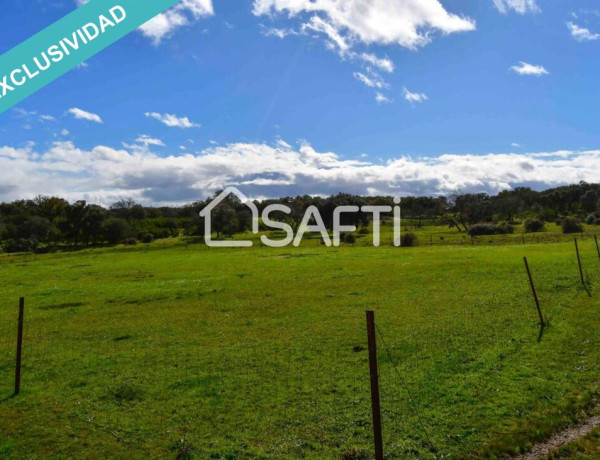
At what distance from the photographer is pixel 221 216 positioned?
11662 cm

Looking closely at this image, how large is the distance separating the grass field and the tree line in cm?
8245

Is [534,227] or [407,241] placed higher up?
[534,227]

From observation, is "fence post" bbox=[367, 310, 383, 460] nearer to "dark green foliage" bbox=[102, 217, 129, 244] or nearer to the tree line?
the tree line

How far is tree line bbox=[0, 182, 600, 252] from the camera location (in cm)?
11431

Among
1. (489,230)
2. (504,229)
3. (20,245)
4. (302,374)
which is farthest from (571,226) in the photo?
(20,245)

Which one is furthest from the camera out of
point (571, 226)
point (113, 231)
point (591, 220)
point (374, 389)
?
point (113, 231)

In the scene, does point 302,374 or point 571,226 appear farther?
point 571,226

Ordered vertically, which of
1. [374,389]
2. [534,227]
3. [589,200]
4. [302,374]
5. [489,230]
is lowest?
[302,374]

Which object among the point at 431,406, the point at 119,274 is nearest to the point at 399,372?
the point at 431,406

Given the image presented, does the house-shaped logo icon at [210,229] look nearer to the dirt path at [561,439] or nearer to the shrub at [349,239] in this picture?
the shrub at [349,239]

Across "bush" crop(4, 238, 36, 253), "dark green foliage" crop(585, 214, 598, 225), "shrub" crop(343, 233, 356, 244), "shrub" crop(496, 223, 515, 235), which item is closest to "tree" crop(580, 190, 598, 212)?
"dark green foliage" crop(585, 214, 598, 225)

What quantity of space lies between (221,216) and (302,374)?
4140 inches

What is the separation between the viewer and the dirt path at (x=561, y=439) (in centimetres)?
891

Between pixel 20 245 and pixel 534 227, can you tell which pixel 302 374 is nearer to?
pixel 534 227
